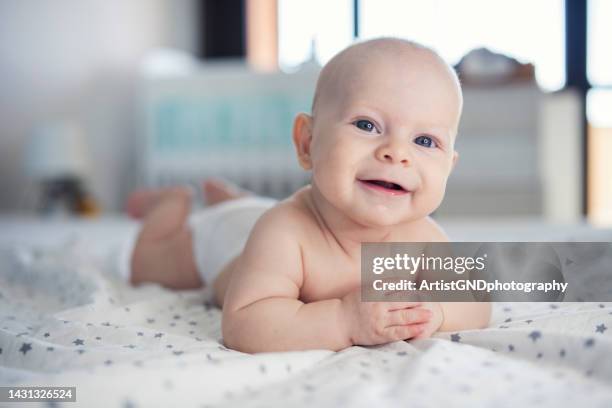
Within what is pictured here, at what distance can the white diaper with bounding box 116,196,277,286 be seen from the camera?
1095 millimetres

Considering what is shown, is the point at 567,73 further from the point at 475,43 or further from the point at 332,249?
the point at 332,249

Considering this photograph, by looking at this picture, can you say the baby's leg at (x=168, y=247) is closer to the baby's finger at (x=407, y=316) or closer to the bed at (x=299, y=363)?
the bed at (x=299, y=363)

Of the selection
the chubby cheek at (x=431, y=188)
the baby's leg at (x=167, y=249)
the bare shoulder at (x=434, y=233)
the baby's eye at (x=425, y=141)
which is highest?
the baby's eye at (x=425, y=141)

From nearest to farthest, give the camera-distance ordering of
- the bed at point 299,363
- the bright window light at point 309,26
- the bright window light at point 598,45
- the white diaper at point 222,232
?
the bed at point 299,363
the white diaper at point 222,232
the bright window light at point 598,45
the bright window light at point 309,26

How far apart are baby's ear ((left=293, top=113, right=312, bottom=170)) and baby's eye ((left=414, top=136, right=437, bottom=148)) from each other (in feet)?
0.49

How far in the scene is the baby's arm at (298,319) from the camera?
702 millimetres

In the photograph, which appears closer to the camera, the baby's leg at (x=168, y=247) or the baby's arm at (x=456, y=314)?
the baby's arm at (x=456, y=314)

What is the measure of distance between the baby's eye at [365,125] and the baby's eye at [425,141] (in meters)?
0.05

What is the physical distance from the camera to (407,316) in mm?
708

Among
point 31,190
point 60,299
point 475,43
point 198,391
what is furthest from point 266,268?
point 475,43

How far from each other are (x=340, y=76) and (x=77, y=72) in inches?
134

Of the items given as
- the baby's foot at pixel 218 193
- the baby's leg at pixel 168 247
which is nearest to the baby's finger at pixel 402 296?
the baby's leg at pixel 168 247

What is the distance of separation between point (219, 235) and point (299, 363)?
1.81 feet

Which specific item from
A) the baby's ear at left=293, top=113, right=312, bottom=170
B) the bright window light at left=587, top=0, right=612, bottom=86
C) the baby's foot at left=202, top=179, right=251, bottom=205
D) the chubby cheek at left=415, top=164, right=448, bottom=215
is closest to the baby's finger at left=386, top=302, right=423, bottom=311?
the chubby cheek at left=415, top=164, right=448, bottom=215
